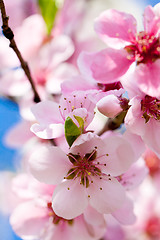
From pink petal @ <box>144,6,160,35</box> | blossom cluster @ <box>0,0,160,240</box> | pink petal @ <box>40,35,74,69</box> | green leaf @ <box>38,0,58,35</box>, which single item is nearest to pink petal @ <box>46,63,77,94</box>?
pink petal @ <box>40,35,74,69</box>

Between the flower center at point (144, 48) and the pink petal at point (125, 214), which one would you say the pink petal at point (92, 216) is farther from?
the flower center at point (144, 48)

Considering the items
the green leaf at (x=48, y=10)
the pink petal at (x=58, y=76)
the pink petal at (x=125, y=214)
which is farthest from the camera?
the green leaf at (x=48, y=10)

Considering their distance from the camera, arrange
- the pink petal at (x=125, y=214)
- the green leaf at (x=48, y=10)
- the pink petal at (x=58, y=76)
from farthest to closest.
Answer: the green leaf at (x=48, y=10) < the pink petal at (x=58, y=76) < the pink petal at (x=125, y=214)

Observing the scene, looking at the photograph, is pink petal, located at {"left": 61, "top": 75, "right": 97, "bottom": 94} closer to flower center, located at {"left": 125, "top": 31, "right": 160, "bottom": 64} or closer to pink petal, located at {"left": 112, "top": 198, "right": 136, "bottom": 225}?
flower center, located at {"left": 125, "top": 31, "right": 160, "bottom": 64}

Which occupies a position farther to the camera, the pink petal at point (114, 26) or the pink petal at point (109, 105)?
the pink petal at point (114, 26)

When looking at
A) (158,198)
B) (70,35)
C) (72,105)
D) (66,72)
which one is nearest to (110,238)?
(158,198)

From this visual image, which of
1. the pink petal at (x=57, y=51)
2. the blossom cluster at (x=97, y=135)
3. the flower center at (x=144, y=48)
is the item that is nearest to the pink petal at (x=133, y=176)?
the blossom cluster at (x=97, y=135)

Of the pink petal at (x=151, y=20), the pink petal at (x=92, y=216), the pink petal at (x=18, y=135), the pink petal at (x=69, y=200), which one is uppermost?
the pink petal at (x=151, y=20)
